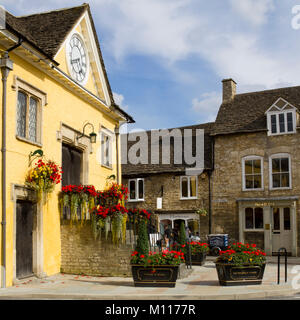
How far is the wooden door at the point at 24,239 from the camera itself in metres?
13.1

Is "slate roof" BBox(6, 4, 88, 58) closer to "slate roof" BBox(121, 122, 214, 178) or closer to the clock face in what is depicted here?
the clock face

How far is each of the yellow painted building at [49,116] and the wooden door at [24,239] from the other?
28mm

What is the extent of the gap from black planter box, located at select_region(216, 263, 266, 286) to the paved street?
0.28m

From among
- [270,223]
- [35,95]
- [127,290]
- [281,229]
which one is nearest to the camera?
[127,290]

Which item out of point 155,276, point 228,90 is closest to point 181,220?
point 228,90

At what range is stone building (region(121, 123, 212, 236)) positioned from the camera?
92.0 feet

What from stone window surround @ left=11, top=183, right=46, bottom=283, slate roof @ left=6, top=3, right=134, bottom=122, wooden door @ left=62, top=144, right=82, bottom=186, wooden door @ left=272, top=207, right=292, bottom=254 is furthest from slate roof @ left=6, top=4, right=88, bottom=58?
wooden door @ left=272, top=207, right=292, bottom=254

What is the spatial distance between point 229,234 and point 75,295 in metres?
17.4

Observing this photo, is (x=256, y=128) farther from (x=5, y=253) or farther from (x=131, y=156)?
(x=5, y=253)

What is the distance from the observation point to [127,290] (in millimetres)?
11492

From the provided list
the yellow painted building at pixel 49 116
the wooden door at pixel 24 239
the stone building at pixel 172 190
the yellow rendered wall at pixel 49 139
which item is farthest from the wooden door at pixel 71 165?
the stone building at pixel 172 190

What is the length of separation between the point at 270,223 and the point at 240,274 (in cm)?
1444

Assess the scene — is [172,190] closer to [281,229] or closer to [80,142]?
[281,229]
